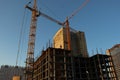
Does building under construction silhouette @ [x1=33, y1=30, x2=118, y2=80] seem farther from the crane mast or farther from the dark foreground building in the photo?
the crane mast

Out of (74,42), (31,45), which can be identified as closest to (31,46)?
(31,45)

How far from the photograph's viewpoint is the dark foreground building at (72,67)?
2905cm

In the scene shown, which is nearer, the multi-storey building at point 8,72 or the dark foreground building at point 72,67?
the dark foreground building at point 72,67

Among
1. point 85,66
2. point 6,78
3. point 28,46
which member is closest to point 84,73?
point 85,66

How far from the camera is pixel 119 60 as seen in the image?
9456 cm

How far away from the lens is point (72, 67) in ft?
102

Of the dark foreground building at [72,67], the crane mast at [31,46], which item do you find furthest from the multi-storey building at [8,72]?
the dark foreground building at [72,67]

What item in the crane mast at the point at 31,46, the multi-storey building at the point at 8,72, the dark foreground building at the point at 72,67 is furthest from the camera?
the multi-storey building at the point at 8,72

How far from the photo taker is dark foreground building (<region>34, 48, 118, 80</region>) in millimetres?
29055

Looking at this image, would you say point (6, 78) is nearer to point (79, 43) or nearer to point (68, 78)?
point (79, 43)

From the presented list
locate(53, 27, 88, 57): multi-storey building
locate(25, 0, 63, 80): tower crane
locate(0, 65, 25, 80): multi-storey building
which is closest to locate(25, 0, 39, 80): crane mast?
locate(25, 0, 63, 80): tower crane

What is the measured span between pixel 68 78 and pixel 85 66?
24.6 feet

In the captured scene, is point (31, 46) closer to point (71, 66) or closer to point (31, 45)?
point (31, 45)

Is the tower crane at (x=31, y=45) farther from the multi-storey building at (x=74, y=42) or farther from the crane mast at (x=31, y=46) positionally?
the multi-storey building at (x=74, y=42)
